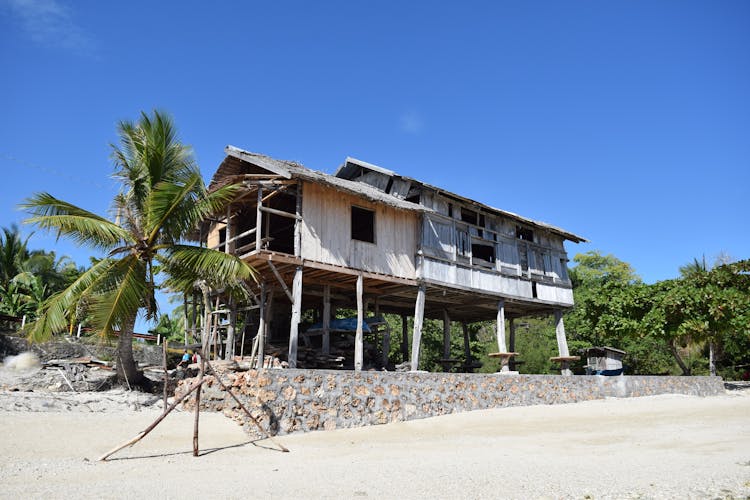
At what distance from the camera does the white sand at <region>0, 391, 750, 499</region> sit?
6582 mm

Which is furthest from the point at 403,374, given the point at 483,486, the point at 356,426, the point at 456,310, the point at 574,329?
the point at 574,329

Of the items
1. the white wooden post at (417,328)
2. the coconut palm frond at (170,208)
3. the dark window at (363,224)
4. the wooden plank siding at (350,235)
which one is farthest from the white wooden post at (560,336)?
the coconut palm frond at (170,208)

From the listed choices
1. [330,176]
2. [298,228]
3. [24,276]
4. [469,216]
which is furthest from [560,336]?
[24,276]

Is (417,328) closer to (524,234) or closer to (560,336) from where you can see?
(524,234)

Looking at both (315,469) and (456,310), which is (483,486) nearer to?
(315,469)

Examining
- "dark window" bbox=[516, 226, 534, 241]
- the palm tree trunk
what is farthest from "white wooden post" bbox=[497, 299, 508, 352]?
the palm tree trunk

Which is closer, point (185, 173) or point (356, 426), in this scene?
point (356, 426)

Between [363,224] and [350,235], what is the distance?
3183 millimetres

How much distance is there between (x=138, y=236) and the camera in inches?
522

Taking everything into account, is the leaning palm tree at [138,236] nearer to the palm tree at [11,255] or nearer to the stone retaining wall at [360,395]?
the stone retaining wall at [360,395]

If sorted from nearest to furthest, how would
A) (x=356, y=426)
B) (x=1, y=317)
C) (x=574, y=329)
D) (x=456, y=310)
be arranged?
(x=356, y=426), (x=1, y=317), (x=456, y=310), (x=574, y=329)

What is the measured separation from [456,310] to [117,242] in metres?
12.6

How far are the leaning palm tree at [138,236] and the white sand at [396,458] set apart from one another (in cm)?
195

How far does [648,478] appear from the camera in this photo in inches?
275
